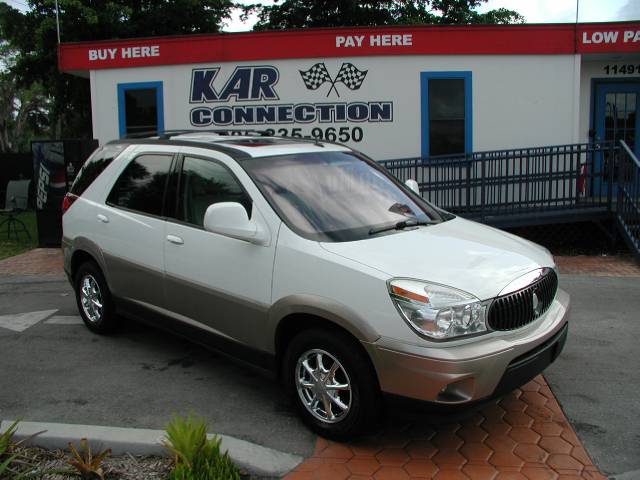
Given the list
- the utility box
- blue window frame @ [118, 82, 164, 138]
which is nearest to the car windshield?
blue window frame @ [118, 82, 164, 138]

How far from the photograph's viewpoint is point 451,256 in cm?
390

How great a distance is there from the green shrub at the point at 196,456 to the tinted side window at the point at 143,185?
2.19 meters

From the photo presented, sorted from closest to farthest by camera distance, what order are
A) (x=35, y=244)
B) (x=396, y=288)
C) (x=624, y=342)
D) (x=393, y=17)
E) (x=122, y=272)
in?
(x=396, y=288) < (x=122, y=272) < (x=624, y=342) < (x=35, y=244) < (x=393, y=17)

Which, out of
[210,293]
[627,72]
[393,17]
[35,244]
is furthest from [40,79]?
[210,293]

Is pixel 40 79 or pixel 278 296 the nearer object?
pixel 278 296

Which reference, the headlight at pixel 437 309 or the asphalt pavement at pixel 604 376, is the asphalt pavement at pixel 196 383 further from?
the headlight at pixel 437 309

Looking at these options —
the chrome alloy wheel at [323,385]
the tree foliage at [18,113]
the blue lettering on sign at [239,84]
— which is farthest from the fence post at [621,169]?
the tree foliage at [18,113]

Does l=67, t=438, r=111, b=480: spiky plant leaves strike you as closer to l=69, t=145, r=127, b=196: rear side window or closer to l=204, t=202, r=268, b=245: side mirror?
l=204, t=202, r=268, b=245: side mirror

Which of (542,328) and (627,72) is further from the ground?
(627,72)

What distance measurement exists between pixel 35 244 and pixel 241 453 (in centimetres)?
1007

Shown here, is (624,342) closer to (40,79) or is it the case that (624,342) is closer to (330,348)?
(330,348)

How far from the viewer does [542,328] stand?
393 cm

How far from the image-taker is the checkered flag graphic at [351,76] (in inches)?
445

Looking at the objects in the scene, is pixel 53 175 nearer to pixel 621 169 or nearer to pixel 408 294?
pixel 621 169
